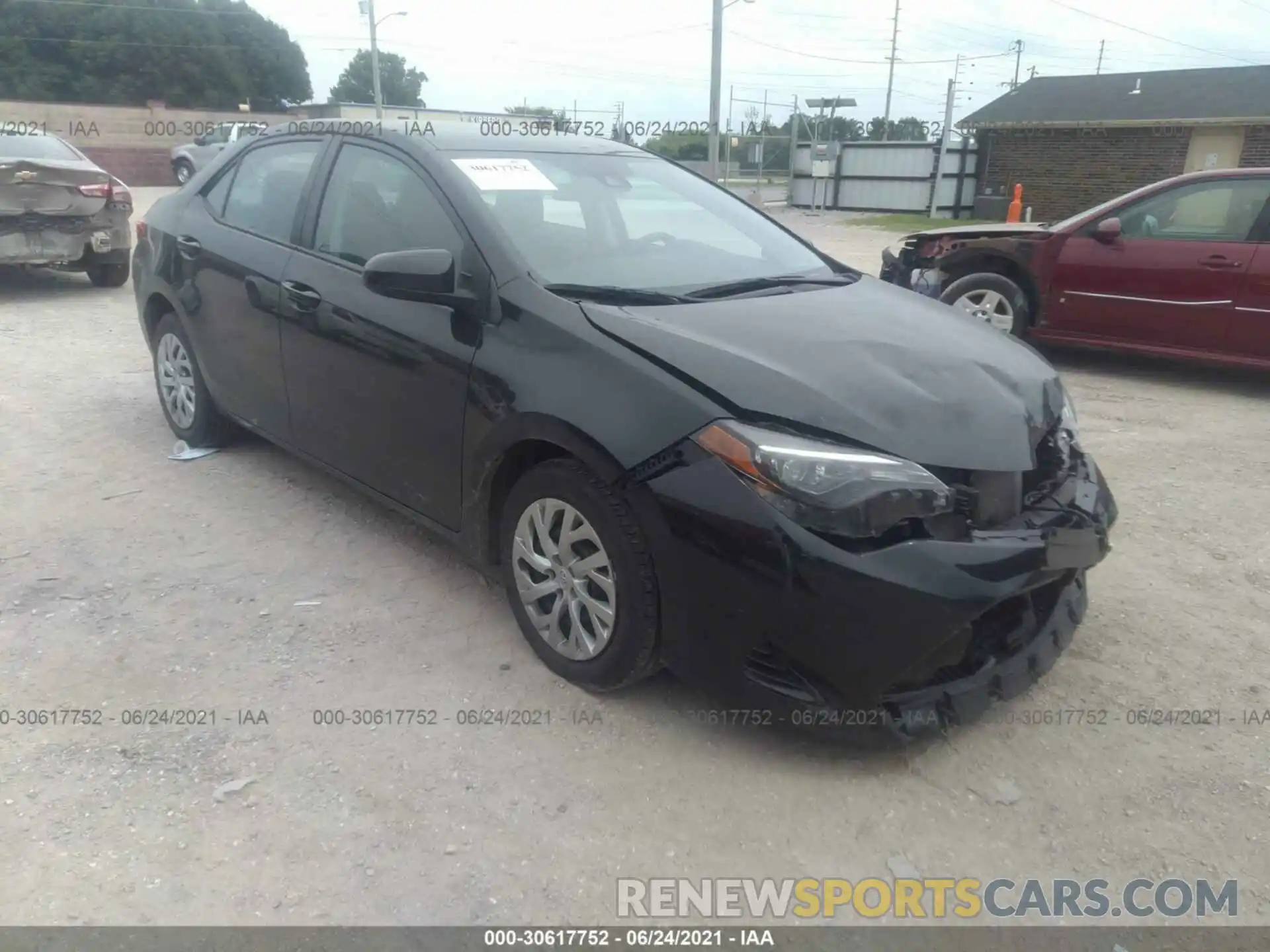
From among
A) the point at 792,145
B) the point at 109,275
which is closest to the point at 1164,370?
the point at 109,275

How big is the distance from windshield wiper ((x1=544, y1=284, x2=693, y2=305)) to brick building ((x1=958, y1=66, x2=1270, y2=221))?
27.5 metres

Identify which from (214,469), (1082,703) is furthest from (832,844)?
(214,469)

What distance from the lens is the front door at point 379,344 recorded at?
3.25 meters

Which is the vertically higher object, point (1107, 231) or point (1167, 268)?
point (1107, 231)

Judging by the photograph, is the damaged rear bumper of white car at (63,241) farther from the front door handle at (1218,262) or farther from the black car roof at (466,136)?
the front door handle at (1218,262)

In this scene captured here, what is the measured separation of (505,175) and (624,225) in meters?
0.47

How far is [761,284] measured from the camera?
350 cm

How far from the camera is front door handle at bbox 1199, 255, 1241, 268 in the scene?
652 cm

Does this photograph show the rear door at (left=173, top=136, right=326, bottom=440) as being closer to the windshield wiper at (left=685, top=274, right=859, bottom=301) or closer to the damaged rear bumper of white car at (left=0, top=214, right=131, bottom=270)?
the windshield wiper at (left=685, top=274, right=859, bottom=301)

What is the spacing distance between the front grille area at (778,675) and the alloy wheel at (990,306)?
5.66 metres

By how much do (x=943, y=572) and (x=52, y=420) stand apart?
5217 millimetres

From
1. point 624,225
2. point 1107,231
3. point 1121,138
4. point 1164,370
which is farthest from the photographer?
point 1121,138

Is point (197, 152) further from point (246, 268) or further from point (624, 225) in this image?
point (624, 225)

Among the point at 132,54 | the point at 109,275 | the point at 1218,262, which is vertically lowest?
the point at 109,275
